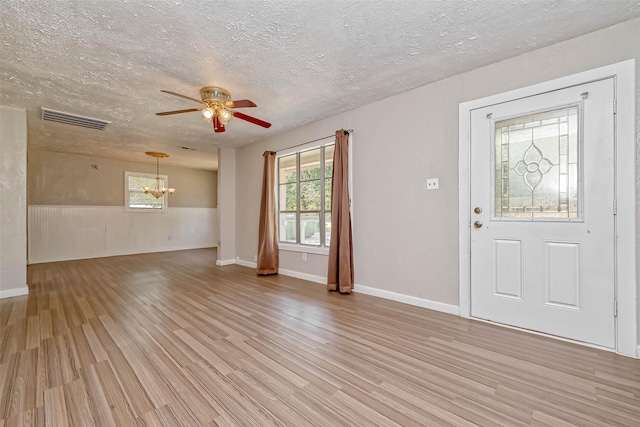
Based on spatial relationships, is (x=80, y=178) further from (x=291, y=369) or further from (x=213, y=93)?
(x=291, y=369)

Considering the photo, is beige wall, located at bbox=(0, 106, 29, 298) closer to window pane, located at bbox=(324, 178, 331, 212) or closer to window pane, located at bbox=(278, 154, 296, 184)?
window pane, located at bbox=(278, 154, 296, 184)

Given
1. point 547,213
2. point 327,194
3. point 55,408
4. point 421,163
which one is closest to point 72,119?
point 327,194

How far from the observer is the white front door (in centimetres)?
216

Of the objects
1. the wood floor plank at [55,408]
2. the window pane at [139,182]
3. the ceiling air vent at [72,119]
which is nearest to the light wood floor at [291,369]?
the wood floor plank at [55,408]

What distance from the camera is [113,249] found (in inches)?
287

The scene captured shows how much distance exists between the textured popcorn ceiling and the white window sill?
7.13 ft

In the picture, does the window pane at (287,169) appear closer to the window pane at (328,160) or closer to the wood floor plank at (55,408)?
the window pane at (328,160)

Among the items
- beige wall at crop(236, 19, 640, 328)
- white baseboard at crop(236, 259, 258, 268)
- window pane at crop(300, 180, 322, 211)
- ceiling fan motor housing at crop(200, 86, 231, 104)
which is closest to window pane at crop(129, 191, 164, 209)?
white baseboard at crop(236, 259, 258, 268)

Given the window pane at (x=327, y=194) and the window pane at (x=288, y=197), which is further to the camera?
the window pane at (x=288, y=197)

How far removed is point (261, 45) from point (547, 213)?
116 inches

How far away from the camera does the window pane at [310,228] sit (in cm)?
454

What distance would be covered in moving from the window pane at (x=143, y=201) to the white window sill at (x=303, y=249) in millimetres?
5300

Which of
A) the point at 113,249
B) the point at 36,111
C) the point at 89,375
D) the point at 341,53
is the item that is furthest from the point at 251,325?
the point at 113,249

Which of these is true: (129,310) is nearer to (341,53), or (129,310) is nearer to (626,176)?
(341,53)
